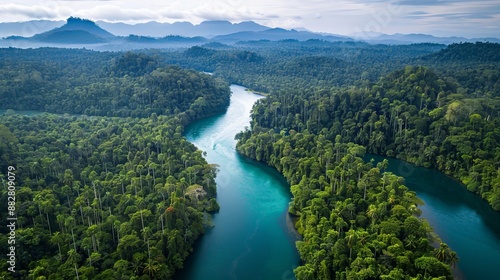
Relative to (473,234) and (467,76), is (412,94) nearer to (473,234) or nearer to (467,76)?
(473,234)

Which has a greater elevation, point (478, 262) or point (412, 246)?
point (412, 246)

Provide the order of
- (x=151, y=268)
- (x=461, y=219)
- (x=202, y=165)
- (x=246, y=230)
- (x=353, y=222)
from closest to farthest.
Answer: (x=151, y=268), (x=353, y=222), (x=246, y=230), (x=461, y=219), (x=202, y=165)

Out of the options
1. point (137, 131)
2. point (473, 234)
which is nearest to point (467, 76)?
point (473, 234)

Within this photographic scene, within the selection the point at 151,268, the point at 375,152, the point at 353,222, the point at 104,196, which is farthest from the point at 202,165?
the point at 375,152

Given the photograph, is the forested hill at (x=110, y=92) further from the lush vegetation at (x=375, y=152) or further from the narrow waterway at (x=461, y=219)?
the narrow waterway at (x=461, y=219)

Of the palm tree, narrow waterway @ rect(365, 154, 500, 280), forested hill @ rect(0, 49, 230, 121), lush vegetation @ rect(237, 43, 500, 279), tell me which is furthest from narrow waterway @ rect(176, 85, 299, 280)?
forested hill @ rect(0, 49, 230, 121)

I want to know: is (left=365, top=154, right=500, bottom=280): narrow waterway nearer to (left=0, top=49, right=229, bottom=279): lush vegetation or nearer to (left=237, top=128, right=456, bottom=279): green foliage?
(left=237, top=128, right=456, bottom=279): green foliage

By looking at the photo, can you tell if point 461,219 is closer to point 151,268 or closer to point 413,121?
point 413,121
